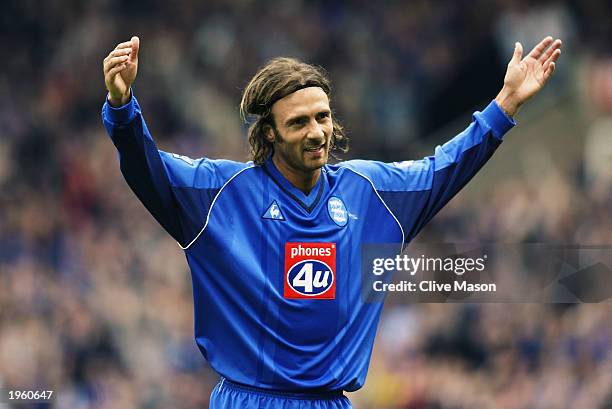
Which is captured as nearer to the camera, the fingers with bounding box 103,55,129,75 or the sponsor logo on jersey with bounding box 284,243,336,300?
the fingers with bounding box 103,55,129,75

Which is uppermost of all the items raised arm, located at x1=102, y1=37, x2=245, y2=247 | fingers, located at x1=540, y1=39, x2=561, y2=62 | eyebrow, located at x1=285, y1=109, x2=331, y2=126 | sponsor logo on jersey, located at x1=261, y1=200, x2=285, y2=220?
fingers, located at x1=540, y1=39, x2=561, y2=62

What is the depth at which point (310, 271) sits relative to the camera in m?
5.28

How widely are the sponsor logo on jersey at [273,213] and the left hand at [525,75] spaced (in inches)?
41.8

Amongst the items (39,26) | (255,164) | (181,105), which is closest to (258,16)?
(181,105)

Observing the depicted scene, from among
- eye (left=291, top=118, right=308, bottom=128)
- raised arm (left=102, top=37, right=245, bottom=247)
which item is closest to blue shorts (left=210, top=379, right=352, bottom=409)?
raised arm (left=102, top=37, right=245, bottom=247)

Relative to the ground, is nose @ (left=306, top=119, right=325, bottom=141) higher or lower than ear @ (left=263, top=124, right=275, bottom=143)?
lower

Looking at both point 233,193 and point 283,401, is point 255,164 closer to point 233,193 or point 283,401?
point 233,193

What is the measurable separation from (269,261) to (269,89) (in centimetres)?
73

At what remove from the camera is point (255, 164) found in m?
5.46

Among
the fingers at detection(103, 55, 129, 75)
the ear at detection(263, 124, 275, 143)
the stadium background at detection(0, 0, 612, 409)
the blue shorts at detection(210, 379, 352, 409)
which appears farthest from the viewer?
the stadium background at detection(0, 0, 612, 409)

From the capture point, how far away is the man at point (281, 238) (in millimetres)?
5242

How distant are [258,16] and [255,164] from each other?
34.1 ft

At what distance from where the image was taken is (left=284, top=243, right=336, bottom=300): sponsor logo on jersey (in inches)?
207

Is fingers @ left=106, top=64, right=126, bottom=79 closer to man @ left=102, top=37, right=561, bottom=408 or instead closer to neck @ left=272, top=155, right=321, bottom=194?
man @ left=102, top=37, right=561, bottom=408
